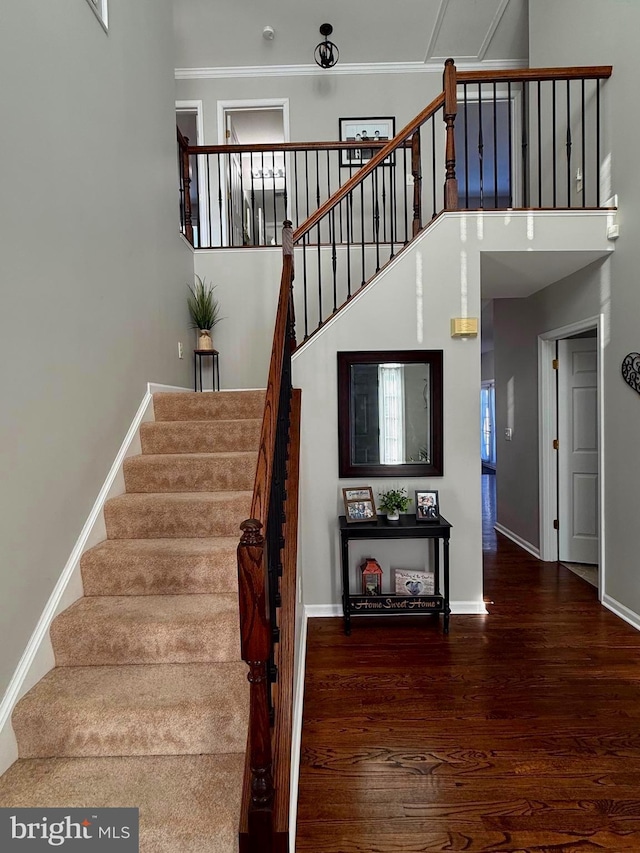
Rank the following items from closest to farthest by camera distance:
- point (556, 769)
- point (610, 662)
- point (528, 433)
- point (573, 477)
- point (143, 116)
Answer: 1. point (556, 769)
2. point (610, 662)
3. point (143, 116)
4. point (573, 477)
5. point (528, 433)

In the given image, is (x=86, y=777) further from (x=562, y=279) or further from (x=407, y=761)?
(x=562, y=279)

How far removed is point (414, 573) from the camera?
328cm

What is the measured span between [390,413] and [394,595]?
131 centimetres

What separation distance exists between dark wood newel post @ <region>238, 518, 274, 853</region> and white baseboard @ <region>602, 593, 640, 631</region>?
293 centimetres

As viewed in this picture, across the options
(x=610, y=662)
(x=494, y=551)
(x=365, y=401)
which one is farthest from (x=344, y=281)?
(x=610, y=662)

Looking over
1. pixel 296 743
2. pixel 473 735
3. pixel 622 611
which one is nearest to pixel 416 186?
pixel 622 611

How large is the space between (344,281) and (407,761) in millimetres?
3864

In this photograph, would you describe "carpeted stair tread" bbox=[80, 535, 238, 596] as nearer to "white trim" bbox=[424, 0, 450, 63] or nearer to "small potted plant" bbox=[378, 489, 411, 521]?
"small potted plant" bbox=[378, 489, 411, 521]

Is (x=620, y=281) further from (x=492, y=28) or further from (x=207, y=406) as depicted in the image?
(x=492, y=28)

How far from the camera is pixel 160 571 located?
2176 millimetres

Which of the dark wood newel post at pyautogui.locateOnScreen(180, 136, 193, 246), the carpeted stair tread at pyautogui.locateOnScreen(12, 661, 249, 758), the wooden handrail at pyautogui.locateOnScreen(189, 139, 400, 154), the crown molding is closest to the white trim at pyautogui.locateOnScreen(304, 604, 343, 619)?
the carpeted stair tread at pyautogui.locateOnScreen(12, 661, 249, 758)

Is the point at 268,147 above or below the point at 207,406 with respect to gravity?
above

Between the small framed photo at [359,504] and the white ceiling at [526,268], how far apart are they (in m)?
1.97

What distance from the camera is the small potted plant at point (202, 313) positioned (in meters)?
4.23
